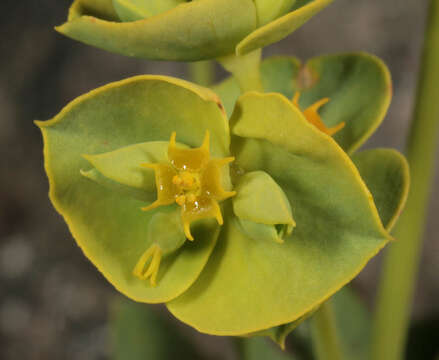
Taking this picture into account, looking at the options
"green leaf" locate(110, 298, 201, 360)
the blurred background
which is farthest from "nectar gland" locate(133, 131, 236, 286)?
the blurred background

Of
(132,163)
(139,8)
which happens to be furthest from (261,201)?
(139,8)

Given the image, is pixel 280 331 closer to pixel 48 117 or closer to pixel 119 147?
pixel 119 147

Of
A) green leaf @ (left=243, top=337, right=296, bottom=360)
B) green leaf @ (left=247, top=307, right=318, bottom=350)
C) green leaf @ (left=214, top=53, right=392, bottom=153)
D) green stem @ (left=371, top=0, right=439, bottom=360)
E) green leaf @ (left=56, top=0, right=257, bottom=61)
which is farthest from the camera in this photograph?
green leaf @ (left=243, top=337, right=296, bottom=360)

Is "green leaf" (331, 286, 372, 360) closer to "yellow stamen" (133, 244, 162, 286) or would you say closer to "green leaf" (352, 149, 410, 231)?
"green leaf" (352, 149, 410, 231)

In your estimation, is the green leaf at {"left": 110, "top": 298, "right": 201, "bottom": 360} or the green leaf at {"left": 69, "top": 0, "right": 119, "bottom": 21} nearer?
the green leaf at {"left": 69, "top": 0, "right": 119, "bottom": 21}

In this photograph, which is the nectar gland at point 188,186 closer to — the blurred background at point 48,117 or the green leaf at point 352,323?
the green leaf at point 352,323

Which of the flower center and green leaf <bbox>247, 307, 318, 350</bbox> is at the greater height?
the flower center

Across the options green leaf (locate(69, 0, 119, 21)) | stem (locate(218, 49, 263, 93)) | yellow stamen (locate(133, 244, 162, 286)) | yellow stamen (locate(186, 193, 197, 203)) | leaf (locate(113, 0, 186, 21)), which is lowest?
yellow stamen (locate(133, 244, 162, 286))
